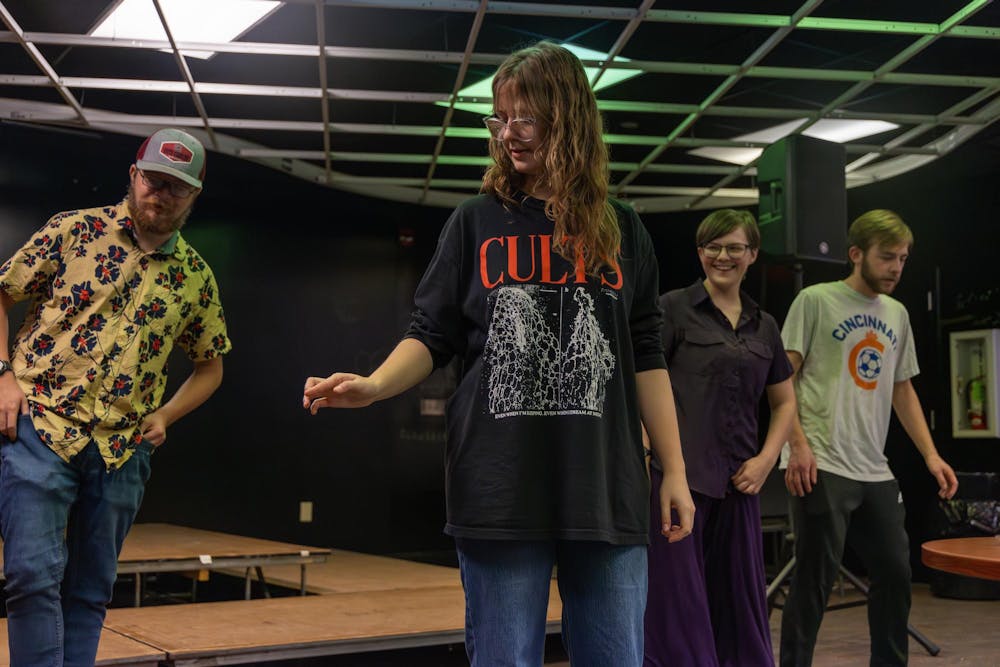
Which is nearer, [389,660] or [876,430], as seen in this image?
[876,430]

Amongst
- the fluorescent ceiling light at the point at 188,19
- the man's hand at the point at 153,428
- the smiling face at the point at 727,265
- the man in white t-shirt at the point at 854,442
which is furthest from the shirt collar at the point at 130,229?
the fluorescent ceiling light at the point at 188,19

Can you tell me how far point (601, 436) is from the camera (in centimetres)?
135

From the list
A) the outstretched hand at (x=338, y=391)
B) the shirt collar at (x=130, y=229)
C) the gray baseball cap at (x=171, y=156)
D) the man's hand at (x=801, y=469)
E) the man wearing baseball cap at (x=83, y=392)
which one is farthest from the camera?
the man's hand at (x=801, y=469)

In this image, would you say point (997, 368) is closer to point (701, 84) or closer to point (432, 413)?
point (701, 84)

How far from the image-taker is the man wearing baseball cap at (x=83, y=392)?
202cm

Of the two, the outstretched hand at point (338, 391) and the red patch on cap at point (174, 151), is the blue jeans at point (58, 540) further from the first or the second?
the outstretched hand at point (338, 391)

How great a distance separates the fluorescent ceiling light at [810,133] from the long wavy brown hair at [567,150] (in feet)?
19.3

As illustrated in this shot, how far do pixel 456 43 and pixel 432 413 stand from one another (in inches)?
152

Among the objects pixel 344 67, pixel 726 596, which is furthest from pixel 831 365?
pixel 344 67

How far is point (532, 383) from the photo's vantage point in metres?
1.35

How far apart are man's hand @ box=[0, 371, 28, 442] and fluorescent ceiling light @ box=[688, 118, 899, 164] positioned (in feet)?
19.1

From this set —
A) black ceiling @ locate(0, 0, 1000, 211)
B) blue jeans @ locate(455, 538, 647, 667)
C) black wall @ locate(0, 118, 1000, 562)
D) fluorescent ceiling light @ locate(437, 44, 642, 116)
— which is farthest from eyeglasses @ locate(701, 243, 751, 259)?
black wall @ locate(0, 118, 1000, 562)

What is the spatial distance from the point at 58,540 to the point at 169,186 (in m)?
0.76

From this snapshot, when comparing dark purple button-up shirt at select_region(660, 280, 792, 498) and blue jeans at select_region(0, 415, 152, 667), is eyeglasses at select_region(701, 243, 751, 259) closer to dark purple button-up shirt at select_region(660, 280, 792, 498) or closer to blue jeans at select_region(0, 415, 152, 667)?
dark purple button-up shirt at select_region(660, 280, 792, 498)
